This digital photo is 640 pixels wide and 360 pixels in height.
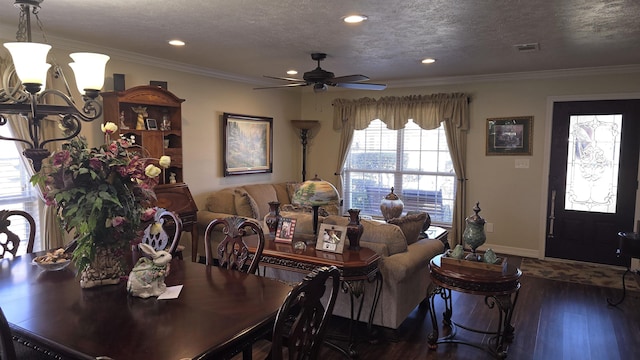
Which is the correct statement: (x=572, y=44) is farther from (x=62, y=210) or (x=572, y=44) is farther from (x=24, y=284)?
(x=24, y=284)

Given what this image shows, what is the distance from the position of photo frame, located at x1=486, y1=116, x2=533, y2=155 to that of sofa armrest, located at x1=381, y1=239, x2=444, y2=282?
294 cm

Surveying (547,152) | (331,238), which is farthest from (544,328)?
(547,152)

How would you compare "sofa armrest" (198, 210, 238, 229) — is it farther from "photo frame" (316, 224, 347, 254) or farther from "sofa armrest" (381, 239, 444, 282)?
"sofa armrest" (381, 239, 444, 282)

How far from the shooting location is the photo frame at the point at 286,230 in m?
3.36

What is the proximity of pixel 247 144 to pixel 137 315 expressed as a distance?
464 cm

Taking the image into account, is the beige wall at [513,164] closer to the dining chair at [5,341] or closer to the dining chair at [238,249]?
the dining chair at [238,249]

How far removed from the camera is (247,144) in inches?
247

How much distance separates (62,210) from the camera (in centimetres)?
196

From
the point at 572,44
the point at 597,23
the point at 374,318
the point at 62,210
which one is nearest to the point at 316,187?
the point at 374,318

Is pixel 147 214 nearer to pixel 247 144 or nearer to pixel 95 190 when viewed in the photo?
pixel 95 190

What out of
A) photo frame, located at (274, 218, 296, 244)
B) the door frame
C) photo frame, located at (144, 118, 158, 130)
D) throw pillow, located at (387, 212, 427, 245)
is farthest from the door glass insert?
photo frame, located at (144, 118, 158, 130)

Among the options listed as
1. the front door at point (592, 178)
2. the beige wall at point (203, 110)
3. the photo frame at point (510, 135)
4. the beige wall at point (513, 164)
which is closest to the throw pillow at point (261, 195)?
the beige wall at point (203, 110)

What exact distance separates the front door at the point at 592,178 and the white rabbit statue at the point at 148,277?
17.2 ft

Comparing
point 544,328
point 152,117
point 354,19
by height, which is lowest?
point 544,328
